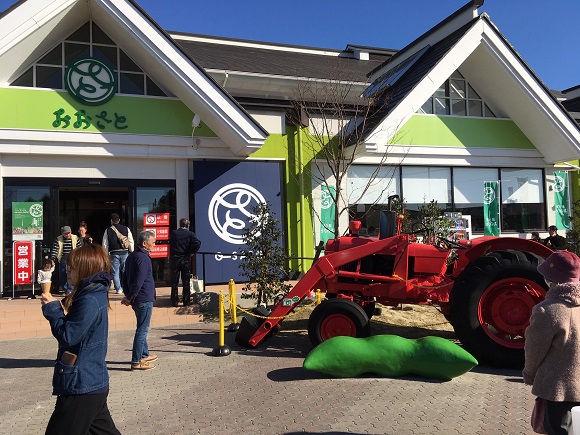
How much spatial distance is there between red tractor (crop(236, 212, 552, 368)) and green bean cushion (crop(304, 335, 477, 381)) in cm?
63

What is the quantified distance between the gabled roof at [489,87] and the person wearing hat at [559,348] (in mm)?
9252

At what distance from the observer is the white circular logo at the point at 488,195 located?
14.5 metres

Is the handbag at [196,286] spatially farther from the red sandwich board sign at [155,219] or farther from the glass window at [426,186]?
the glass window at [426,186]

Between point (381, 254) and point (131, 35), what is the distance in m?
7.51

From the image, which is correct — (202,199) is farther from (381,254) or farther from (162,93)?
(381,254)

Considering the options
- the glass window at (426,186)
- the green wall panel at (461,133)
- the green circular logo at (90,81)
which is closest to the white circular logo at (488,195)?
the glass window at (426,186)

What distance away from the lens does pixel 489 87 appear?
14188 mm

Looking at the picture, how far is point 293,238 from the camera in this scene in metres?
12.8

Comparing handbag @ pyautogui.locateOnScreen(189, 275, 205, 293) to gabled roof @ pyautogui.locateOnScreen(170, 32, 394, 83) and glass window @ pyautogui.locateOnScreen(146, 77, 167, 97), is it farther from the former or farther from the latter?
gabled roof @ pyautogui.locateOnScreen(170, 32, 394, 83)

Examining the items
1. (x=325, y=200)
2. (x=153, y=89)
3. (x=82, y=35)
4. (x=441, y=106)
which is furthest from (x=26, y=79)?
(x=441, y=106)

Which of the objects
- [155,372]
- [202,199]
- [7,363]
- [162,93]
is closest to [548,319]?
[155,372]

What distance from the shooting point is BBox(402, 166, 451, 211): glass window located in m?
13.8

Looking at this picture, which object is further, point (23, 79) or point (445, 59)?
point (445, 59)

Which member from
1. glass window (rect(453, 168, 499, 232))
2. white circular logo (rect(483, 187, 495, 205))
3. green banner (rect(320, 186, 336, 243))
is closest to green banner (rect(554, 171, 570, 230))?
white circular logo (rect(483, 187, 495, 205))
